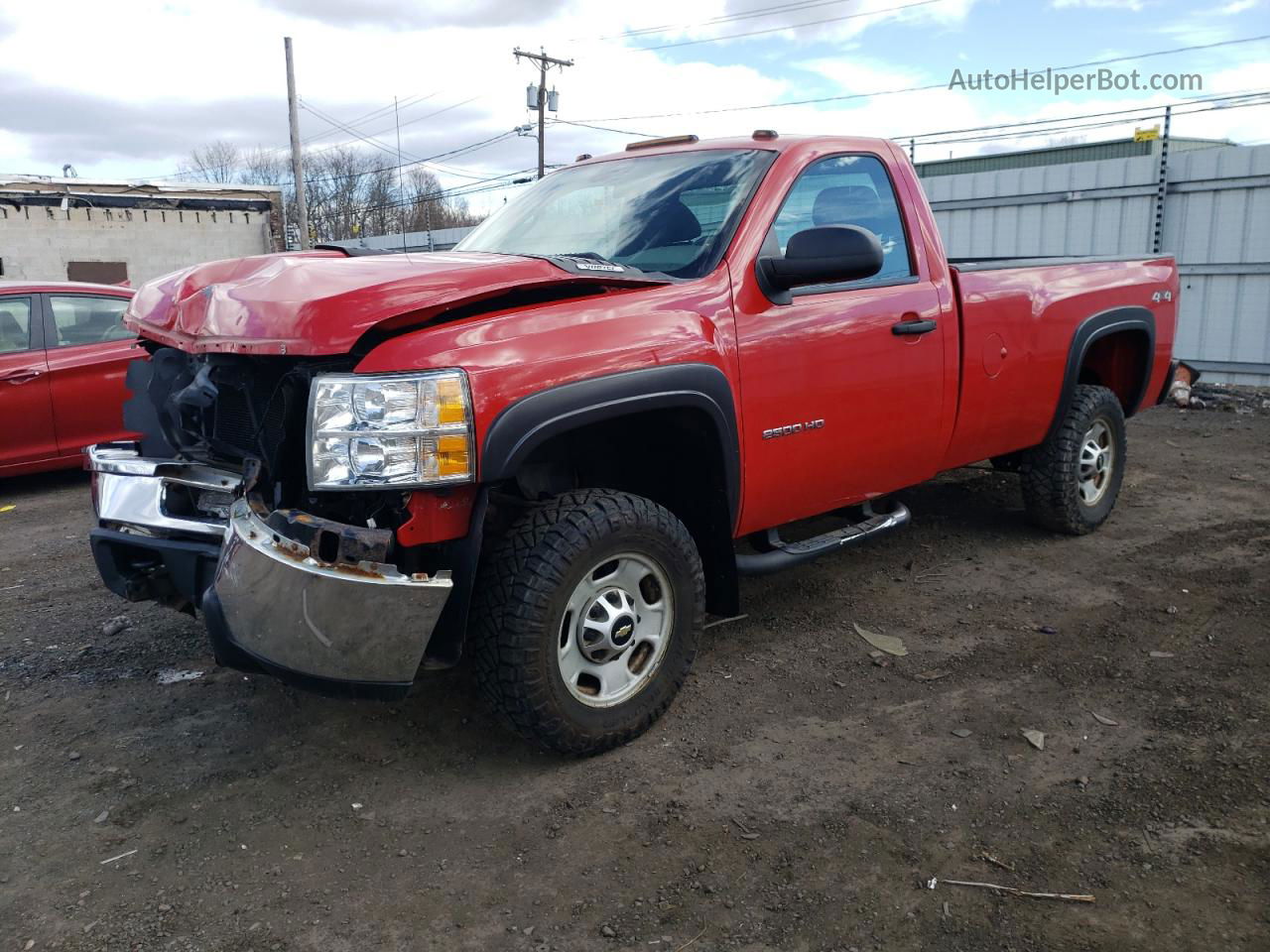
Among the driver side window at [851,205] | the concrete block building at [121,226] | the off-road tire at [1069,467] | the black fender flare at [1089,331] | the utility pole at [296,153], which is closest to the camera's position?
the driver side window at [851,205]

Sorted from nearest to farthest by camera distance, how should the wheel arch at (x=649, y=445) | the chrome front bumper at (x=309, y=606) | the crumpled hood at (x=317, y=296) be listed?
1. the chrome front bumper at (x=309, y=606)
2. the crumpled hood at (x=317, y=296)
3. the wheel arch at (x=649, y=445)

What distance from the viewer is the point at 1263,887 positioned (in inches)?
104

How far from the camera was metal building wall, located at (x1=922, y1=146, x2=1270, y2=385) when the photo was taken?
11.0 m

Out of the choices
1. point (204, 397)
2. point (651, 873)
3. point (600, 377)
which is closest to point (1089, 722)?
point (651, 873)

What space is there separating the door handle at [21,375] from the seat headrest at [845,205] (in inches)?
225

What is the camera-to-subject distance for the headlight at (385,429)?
2.81 m

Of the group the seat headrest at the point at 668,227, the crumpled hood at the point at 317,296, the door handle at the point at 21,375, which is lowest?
the door handle at the point at 21,375

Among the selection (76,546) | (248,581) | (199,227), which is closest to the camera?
(248,581)

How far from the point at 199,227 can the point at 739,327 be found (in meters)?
22.3

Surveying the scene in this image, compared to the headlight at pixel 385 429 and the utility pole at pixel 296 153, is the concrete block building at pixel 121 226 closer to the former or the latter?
the utility pole at pixel 296 153

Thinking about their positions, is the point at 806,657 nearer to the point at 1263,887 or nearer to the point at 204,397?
the point at 1263,887

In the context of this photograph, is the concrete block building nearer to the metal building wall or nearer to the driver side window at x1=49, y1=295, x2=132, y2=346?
the driver side window at x1=49, y1=295, x2=132, y2=346

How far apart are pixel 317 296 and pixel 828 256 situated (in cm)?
168

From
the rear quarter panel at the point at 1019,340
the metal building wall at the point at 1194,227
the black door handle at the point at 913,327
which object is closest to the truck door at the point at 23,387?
the black door handle at the point at 913,327
